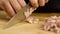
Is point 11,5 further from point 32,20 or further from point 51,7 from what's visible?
point 51,7

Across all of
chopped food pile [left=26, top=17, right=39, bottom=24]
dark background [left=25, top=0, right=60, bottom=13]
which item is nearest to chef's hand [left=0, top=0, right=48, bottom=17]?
chopped food pile [left=26, top=17, right=39, bottom=24]

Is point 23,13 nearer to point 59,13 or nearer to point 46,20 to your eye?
point 46,20

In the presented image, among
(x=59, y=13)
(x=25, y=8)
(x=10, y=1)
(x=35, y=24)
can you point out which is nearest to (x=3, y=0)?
(x=10, y=1)

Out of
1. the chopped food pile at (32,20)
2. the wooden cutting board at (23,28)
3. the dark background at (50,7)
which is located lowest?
the wooden cutting board at (23,28)

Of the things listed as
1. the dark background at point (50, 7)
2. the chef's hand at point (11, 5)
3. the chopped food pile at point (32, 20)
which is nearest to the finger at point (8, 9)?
the chef's hand at point (11, 5)

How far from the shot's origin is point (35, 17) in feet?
7.55

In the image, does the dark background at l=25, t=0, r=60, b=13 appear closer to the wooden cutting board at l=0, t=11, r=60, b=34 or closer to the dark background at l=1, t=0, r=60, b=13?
the dark background at l=1, t=0, r=60, b=13

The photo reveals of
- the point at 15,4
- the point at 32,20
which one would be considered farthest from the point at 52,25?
the point at 15,4

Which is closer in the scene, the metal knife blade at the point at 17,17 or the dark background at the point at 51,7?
the metal knife blade at the point at 17,17

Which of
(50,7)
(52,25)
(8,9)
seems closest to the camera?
(52,25)

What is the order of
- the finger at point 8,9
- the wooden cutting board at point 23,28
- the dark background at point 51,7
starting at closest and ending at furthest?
the wooden cutting board at point 23,28 < the finger at point 8,9 < the dark background at point 51,7

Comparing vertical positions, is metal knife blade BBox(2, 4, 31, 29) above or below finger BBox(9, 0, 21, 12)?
below

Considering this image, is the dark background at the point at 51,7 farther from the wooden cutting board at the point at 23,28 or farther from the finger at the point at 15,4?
the finger at the point at 15,4

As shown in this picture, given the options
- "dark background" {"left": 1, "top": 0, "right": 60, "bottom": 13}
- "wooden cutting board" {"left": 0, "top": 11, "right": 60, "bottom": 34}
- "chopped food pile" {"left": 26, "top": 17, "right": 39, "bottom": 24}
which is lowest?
"wooden cutting board" {"left": 0, "top": 11, "right": 60, "bottom": 34}
